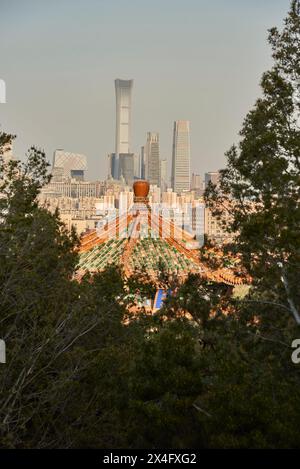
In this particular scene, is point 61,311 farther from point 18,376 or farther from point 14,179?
point 14,179

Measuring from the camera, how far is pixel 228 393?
5.71 m

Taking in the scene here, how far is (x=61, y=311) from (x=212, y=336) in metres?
1.75

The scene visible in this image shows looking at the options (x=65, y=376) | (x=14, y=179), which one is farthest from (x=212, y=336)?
(x=14, y=179)

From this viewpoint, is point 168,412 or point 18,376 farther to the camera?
→ point 18,376

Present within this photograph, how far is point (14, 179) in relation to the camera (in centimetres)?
970

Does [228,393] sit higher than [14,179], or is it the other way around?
[14,179]

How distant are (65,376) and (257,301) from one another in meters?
2.02
